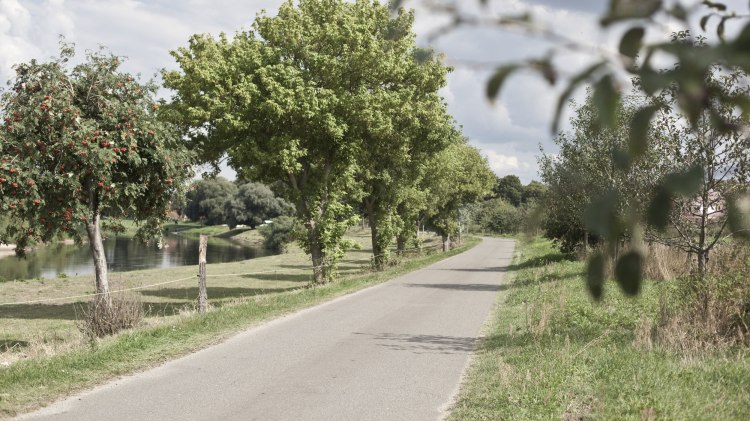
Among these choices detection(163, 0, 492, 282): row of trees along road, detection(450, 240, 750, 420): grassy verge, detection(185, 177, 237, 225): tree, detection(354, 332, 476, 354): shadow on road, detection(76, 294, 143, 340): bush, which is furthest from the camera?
detection(185, 177, 237, 225): tree

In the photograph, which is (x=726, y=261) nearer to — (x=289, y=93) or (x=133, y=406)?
(x=133, y=406)

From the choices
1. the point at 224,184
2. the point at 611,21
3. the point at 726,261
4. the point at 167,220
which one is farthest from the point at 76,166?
the point at 224,184

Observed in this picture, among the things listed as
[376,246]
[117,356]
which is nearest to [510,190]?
[376,246]

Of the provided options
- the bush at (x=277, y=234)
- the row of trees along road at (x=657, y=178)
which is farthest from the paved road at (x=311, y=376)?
the bush at (x=277, y=234)

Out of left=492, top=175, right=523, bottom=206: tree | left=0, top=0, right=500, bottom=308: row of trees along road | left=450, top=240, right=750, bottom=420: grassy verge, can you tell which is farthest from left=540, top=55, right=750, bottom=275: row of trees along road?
left=492, top=175, right=523, bottom=206: tree

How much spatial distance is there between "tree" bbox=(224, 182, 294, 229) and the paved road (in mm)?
85847

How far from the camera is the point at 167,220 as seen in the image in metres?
16.6

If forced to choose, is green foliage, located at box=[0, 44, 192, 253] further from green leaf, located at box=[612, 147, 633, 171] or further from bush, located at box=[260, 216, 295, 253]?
bush, located at box=[260, 216, 295, 253]

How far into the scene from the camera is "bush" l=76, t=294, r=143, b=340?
12.3 metres

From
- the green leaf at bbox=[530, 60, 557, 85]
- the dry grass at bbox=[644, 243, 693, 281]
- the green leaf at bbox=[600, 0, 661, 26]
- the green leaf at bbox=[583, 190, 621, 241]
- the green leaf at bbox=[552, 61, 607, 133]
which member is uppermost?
the green leaf at bbox=[600, 0, 661, 26]

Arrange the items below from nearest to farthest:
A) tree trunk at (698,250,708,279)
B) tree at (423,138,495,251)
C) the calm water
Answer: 1. tree trunk at (698,250,708,279)
2. tree at (423,138,495,251)
3. the calm water

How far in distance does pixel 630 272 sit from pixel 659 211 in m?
0.12

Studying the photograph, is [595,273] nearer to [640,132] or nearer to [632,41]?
[640,132]

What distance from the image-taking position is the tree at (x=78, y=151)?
1292 centimetres
